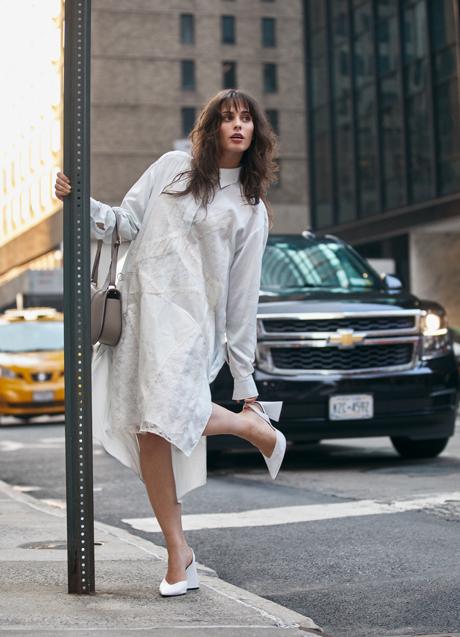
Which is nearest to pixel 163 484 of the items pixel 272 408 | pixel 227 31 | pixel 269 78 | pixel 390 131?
pixel 272 408

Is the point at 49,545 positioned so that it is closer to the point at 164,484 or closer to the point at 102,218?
the point at 164,484

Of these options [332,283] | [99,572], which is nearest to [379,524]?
[99,572]

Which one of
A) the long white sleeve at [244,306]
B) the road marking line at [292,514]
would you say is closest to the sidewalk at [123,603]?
the long white sleeve at [244,306]

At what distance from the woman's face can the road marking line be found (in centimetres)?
277

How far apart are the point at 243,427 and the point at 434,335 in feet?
18.9

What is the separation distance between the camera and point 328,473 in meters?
9.90

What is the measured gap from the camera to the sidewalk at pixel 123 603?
4.07 meters

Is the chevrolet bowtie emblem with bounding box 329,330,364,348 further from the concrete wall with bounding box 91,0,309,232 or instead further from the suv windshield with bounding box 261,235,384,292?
the concrete wall with bounding box 91,0,309,232

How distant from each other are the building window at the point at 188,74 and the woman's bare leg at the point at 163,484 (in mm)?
69436

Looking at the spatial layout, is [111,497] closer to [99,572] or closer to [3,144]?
[99,572]

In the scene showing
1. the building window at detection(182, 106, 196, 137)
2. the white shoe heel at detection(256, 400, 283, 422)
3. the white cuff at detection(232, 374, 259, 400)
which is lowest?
the white shoe heel at detection(256, 400, 283, 422)

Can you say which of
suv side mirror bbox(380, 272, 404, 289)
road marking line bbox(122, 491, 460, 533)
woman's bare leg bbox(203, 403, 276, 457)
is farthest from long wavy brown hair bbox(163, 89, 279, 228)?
suv side mirror bbox(380, 272, 404, 289)

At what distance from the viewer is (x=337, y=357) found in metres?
10.1

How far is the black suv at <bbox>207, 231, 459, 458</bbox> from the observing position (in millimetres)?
9961
